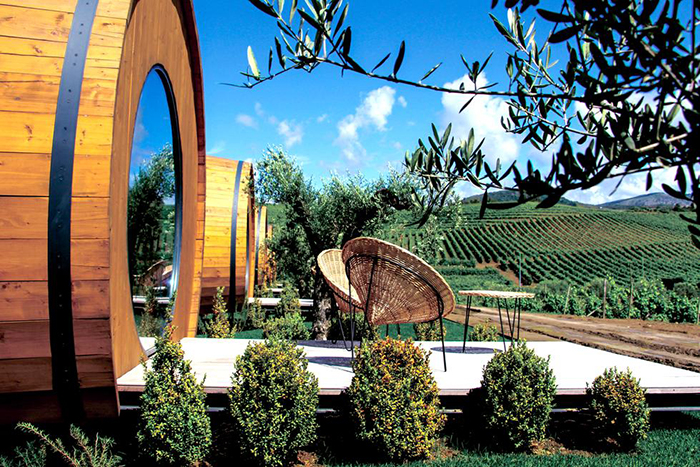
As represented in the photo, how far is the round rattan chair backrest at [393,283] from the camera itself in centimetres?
474

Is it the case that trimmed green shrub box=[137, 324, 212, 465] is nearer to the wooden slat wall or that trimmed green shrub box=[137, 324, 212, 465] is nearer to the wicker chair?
the wooden slat wall

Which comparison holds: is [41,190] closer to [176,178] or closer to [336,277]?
[176,178]

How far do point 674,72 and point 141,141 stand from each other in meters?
4.45

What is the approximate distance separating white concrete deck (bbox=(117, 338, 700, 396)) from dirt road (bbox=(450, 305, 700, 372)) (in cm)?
358

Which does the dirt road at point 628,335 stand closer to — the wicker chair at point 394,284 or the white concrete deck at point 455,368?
the white concrete deck at point 455,368

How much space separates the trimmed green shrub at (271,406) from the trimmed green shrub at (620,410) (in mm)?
2509

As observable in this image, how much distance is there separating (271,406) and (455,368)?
228 centimetres

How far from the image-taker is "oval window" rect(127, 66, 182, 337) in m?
4.54

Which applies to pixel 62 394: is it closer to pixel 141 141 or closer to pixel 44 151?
pixel 44 151

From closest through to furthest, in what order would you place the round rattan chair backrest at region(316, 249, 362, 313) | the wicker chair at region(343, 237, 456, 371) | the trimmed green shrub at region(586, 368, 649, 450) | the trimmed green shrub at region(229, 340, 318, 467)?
the trimmed green shrub at region(229, 340, 318, 467)
the trimmed green shrub at region(586, 368, 649, 450)
the wicker chair at region(343, 237, 456, 371)
the round rattan chair backrest at region(316, 249, 362, 313)

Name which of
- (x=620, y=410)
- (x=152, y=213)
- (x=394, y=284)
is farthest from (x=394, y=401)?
(x=152, y=213)

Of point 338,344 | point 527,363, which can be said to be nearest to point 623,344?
point 338,344

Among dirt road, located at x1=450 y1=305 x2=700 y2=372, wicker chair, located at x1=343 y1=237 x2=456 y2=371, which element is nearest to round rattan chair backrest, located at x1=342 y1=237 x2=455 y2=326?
wicker chair, located at x1=343 y1=237 x2=456 y2=371

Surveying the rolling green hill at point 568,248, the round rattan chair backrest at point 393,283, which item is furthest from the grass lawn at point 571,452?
the rolling green hill at point 568,248
